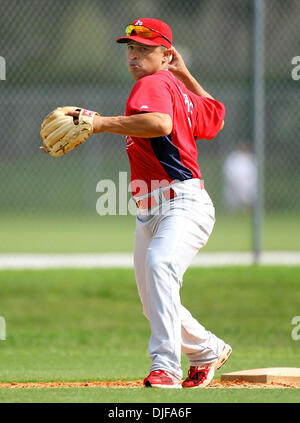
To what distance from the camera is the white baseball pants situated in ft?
16.2

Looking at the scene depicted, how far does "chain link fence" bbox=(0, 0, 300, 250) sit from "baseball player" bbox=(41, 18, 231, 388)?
6.71 meters

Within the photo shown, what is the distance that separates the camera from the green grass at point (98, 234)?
46.9ft

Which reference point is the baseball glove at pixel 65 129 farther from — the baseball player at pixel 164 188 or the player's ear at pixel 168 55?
the player's ear at pixel 168 55

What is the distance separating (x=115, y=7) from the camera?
965 inches

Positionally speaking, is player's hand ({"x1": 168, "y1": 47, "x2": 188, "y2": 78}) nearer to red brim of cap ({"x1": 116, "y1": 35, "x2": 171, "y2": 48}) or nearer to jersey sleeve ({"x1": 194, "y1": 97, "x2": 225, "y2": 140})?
jersey sleeve ({"x1": 194, "y1": 97, "x2": 225, "y2": 140})

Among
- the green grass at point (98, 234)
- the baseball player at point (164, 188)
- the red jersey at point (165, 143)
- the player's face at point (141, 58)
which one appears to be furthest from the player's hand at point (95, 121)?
the green grass at point (98, 234)

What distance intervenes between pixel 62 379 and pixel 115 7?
64.3ft

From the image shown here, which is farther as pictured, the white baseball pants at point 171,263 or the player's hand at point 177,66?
the player's hand at point 177,66

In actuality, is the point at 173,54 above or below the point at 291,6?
below

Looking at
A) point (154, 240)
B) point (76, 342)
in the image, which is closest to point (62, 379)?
point (154, 240)

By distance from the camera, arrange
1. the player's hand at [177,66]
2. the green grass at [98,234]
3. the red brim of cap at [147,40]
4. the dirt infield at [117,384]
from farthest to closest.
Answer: the green grass at [98,234] < the player's hand at [177,66] < the dirt infield at [117,384] < the red brim of cap at [147,40]

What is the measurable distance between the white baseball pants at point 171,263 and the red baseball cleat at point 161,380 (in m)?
0.03

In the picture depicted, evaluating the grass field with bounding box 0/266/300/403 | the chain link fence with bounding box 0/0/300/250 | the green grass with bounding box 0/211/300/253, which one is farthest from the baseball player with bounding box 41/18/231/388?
the green grass with bounding box 0/211/300/253
